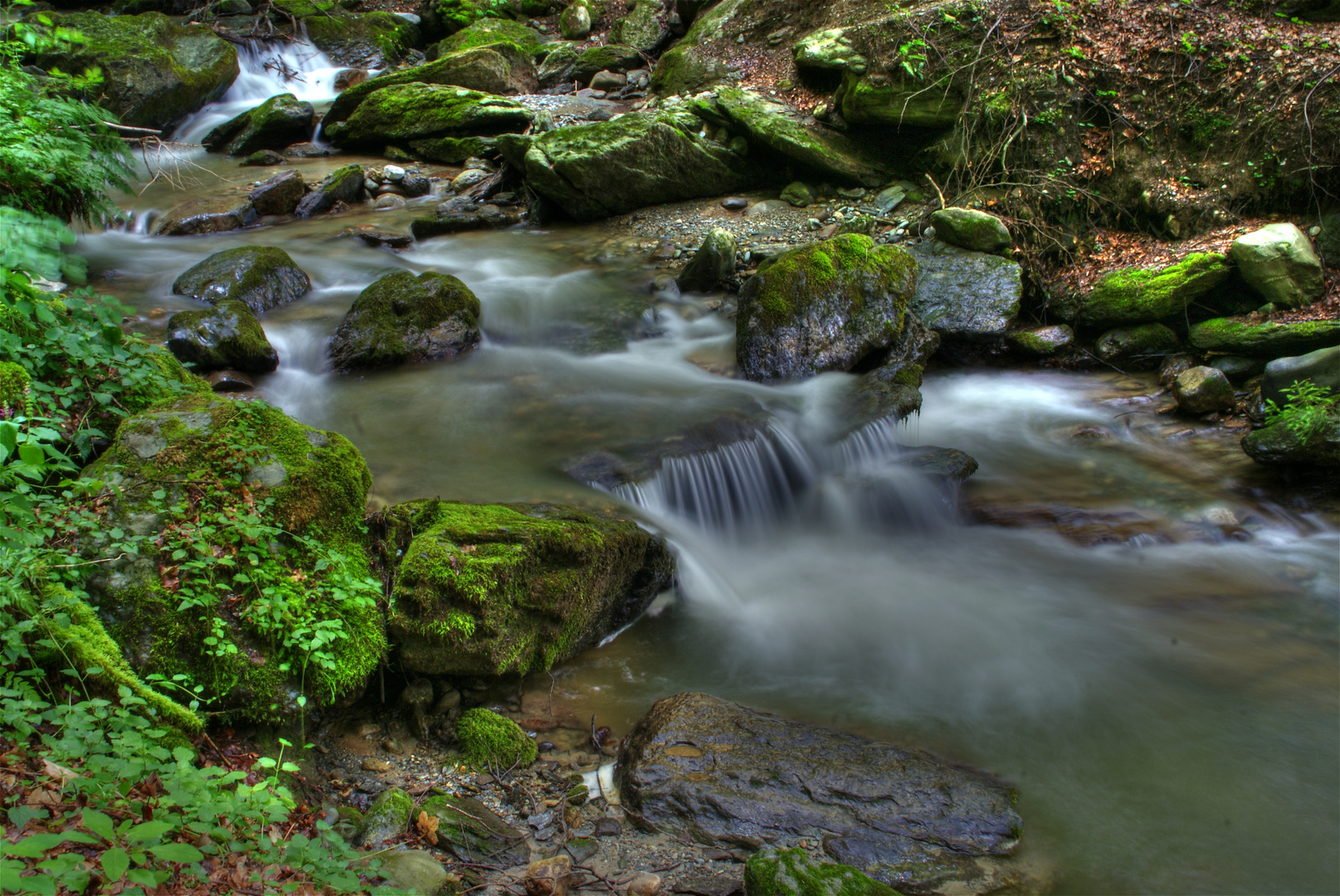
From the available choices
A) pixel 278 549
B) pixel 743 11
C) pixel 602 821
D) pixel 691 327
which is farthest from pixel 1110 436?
pixel 743 11

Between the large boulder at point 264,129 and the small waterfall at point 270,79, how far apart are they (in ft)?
2.69

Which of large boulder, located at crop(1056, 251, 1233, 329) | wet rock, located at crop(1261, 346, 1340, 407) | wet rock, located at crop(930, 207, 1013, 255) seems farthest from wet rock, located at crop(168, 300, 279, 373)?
wet rock, located at crop(1261, 346, 1340, 407)

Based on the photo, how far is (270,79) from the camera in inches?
641

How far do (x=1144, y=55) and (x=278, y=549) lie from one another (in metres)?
9.99

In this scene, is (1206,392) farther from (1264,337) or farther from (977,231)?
(977,231)

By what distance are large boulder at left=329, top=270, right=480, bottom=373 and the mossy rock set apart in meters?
5.73

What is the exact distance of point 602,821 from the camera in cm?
314

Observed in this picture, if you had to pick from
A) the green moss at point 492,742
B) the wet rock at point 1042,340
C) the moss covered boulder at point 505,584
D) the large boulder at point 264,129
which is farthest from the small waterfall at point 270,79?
the green moss at point 492,742

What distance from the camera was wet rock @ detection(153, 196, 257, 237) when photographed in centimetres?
975

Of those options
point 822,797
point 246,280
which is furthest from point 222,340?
point 822,797

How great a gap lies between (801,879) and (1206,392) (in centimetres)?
650

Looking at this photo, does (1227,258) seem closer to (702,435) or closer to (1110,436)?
(1110,436)

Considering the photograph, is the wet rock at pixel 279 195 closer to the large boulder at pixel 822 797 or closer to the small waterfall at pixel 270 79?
the small waterfall at pixel 270 79

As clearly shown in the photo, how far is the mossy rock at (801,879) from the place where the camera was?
2457mm
